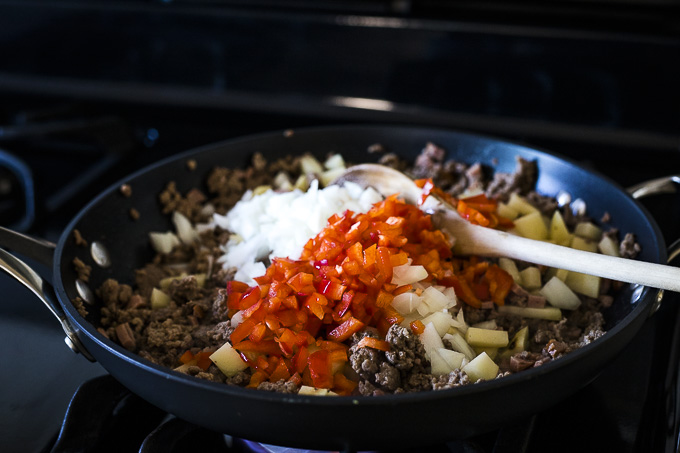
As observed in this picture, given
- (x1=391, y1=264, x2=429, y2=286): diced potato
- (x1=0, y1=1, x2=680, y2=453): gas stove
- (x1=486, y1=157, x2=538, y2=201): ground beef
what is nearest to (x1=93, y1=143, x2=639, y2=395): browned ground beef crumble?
(x1=486, y1=157, x2=538, y2=201): ground beef

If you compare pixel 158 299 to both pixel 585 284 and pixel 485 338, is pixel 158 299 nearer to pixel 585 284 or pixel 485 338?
pixel 485 338

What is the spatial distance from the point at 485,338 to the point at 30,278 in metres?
0.69

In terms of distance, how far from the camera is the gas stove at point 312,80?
171 centimetres

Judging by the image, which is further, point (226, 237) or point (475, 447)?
point (226, 237)

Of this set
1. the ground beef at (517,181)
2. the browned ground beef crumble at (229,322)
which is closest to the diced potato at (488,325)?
the browned ground beef crumble at (229,322)

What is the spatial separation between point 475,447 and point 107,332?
1.99 ft

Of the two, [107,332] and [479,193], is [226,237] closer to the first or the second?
[107,332]

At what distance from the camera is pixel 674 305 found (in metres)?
1.18

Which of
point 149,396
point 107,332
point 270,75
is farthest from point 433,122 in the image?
point 149,396

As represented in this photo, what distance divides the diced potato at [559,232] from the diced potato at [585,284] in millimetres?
102

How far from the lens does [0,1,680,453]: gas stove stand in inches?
67.2

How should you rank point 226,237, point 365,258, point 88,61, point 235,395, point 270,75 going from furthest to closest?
point 88,61 → point 270,75 → point 226,237 → point 365,258 → point 235,395

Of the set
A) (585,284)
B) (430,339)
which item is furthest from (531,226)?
(430,339)

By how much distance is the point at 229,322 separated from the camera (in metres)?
1.01
